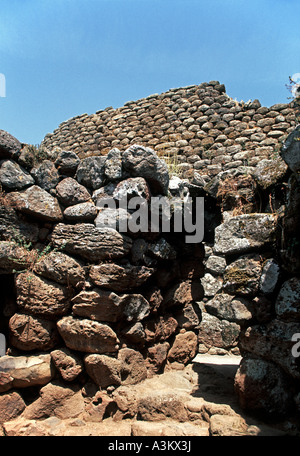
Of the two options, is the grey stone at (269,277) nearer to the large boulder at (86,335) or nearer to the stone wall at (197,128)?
the large boulder at (86,335)

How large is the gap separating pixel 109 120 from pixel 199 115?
2242 mm

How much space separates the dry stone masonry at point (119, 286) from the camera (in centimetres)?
285

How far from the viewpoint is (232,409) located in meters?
2.95

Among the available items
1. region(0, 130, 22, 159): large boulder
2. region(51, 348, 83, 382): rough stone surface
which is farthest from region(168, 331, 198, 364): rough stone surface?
region(0, 130, 22, 159): large boulder

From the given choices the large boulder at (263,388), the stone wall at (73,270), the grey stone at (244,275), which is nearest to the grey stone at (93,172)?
the stone wall at (73,270)

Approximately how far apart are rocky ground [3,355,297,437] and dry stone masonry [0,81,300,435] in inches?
0.7

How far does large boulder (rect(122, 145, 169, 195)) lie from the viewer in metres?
3.62

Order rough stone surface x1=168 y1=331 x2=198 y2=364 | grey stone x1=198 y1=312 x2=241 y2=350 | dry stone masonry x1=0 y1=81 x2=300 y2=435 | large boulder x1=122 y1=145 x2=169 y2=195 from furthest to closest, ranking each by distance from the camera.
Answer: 1. grey stone x1=198 y1=312 x2=241 y2=350
2. rough stone surface x1=168 y1=331 x2=198 y2=364
3. large boulder x1=122 y1=145 x2=169 y2=195
4. dry stone masonry x1=0 y1=81 x2=300 y2=435

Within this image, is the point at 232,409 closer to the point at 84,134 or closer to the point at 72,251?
the point at 72,251

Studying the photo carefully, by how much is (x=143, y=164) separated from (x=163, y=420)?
2466 millimetres

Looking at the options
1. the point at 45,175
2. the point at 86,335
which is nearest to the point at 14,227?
the point at 45,175

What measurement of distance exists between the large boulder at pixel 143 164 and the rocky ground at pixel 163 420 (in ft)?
7.14

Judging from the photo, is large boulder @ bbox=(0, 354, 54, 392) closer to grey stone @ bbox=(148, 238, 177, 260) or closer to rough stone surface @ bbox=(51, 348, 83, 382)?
rough stone surface @ bbox=(51, 348, 83, 382)

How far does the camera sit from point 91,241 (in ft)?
11.2
